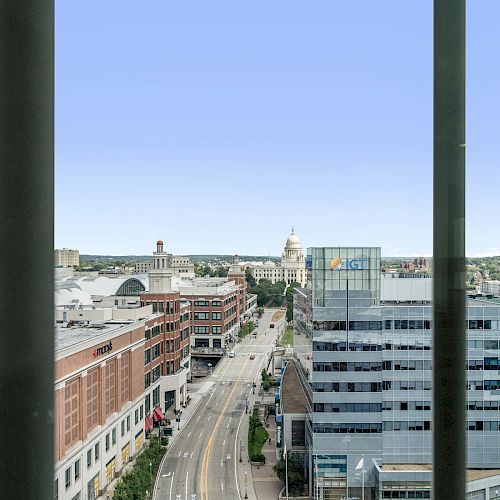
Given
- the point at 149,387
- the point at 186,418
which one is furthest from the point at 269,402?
the point at 149,387

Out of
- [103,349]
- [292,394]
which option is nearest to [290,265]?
[292,394]

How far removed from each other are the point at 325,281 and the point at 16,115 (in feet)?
23.0

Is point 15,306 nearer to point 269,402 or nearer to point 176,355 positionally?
point 269,402

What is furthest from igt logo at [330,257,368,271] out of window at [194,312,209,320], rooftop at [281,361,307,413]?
window at [194,312,209,320]

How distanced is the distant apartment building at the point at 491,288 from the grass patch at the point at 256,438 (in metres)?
6.89

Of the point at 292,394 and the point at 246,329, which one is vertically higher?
the point at 292,394

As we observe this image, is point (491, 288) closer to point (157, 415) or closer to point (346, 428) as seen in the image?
point (346, 428)

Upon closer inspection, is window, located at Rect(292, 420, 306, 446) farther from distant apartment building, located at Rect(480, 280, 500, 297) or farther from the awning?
distant apartment building, located at Rect(480, 280, 500, 297)

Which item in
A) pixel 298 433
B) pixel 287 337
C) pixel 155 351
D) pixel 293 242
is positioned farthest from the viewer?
pixel 287 337

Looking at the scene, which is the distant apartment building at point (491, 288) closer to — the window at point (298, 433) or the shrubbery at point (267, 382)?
the window at point (298, 433)

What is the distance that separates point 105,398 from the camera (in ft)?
21.6

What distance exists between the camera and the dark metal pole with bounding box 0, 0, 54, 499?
0.42m

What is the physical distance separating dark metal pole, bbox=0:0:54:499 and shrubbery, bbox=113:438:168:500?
4.94 m

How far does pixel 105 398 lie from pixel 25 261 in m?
6.61
